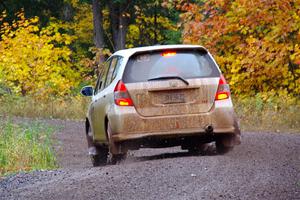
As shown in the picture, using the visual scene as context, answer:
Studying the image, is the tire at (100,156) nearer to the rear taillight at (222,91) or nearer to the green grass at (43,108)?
the rear taillight at (222,91)

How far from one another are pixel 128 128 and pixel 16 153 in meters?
2.23

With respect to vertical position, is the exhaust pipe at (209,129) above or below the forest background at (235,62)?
above

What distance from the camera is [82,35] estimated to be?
4922cm

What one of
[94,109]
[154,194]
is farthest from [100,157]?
[154,194]

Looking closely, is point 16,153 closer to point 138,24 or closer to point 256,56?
point 256,56

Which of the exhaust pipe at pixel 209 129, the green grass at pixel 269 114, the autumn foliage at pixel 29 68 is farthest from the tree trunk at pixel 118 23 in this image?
the exhaust pipe at pixel 209 129

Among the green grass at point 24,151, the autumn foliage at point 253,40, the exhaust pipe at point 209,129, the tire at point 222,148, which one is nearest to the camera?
the exhaust pipe at point 209,129

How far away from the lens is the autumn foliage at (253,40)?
25.5 m

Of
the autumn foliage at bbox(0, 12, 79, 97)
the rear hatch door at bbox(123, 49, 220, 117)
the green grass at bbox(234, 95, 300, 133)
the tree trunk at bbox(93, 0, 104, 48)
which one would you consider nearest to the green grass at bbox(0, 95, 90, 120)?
the autumn foliage at bbox(0, 12, 79, 97)

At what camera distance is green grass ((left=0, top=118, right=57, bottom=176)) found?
1409 cm

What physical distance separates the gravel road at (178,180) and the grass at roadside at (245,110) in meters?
8.21

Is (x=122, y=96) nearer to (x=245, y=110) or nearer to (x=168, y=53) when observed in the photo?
(x=168, y=53)

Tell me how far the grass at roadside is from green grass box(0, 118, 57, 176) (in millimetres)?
7668

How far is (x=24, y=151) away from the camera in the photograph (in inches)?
A: 568
